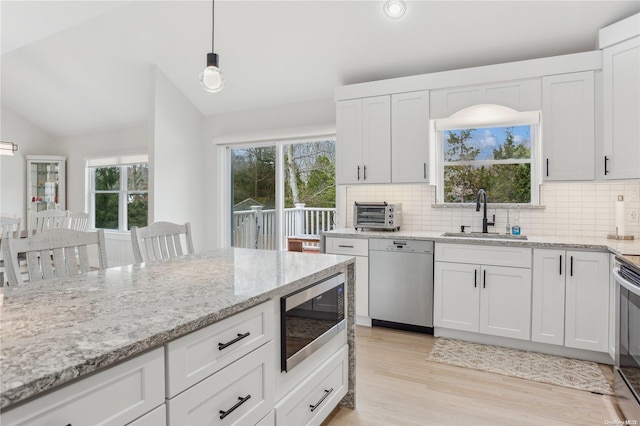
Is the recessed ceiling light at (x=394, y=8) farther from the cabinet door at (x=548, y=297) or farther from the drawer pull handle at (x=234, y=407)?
the drawer pull handle at (x=234, y=407)

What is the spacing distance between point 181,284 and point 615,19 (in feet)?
12.3

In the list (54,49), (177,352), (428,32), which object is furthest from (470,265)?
(54,49)

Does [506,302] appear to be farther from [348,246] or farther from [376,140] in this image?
[376,140]

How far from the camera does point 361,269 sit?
3.75 metres

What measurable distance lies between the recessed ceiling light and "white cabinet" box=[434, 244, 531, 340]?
6.50ft

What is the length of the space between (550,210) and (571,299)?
0.92m

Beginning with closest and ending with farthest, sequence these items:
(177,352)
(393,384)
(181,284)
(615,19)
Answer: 1. (177,352)
2. (181,284)
3. (393,384)
4. (615,19)

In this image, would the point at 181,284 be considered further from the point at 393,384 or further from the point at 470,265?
the point at 470,265

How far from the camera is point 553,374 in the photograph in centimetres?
274

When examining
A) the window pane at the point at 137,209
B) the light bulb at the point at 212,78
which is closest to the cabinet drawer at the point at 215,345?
the light bulb at the point at 212,78

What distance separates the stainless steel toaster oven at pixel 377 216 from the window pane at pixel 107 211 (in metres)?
4.72

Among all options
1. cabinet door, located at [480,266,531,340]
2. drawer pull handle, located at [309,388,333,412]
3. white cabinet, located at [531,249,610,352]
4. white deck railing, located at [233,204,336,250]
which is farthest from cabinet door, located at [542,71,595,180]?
drawer pull handle, located at [309,388,333,412]

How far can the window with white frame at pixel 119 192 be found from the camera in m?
6.23

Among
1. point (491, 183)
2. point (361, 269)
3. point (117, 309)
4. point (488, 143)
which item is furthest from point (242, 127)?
point (117, 309)
